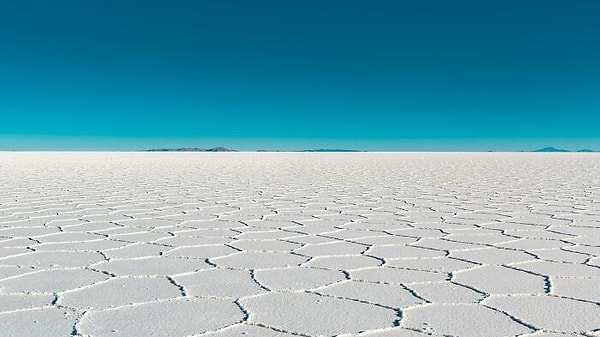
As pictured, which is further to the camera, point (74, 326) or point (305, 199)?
point (305, 199)

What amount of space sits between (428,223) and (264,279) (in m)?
1.47

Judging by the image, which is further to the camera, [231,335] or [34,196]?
[34,196]

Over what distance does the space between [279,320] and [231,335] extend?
15cm

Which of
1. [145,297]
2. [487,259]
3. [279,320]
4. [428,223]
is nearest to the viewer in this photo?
[279,320]

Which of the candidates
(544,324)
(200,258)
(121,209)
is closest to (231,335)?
(544,324)

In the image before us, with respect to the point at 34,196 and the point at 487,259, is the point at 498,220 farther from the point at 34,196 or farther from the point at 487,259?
the point at 34,196

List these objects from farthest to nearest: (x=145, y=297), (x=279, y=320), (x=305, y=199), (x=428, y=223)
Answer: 1. (x=305, y=199)
2. (x=428, y=223)
3. (x=145, y=297)
4. (x=279, y=320)

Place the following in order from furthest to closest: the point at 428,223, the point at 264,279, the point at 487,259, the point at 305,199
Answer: the point at 305,199
the point at 428,223
the point at 487,259
the point at 264,279

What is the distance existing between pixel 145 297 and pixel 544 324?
3.29ft

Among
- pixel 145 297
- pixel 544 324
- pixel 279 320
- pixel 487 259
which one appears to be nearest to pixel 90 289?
pixel 145 297

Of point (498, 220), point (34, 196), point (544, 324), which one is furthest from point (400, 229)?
point (34, 196)

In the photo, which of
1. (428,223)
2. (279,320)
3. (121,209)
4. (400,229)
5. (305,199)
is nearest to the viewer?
(279,320)

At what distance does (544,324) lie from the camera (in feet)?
4.41

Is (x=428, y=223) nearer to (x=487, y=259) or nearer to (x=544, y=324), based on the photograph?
(x=487, y=259)
